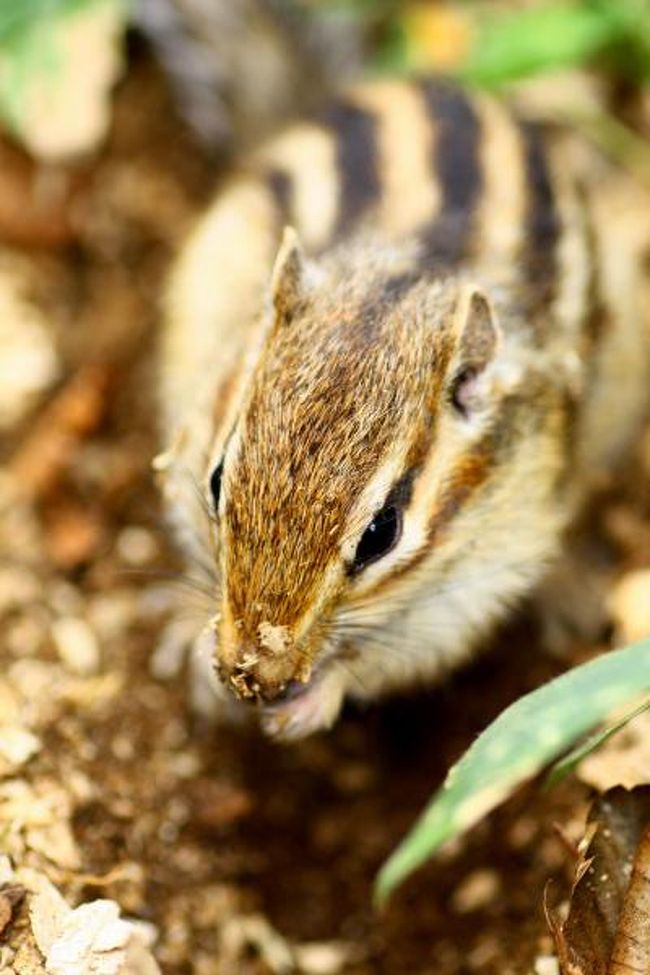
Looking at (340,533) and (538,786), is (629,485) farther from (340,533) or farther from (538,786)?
(340,533)

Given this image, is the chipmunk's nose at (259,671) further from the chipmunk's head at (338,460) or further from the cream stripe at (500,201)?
the cream stripe at (500,201)

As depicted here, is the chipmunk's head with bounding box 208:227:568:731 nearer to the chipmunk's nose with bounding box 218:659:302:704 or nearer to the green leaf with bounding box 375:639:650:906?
the chipmunk's nose with bounding box 218:659:302:704

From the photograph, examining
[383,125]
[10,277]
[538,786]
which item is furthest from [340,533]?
[10,277]

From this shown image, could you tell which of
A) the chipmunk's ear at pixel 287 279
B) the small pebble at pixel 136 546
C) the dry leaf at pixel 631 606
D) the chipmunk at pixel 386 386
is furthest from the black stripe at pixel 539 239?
the small pebble at pixel 136 546

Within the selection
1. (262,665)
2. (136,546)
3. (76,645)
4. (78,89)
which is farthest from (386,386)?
(78,89)

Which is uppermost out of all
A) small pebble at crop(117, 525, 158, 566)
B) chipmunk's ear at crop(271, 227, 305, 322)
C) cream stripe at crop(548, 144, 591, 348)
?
chipmunk's ear at crop(271, 227, 305, 322)

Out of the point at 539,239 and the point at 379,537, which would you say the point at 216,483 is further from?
the point at 539,239

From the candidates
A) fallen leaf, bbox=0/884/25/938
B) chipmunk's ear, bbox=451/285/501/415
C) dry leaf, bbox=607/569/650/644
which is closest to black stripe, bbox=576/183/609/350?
dry leaf, bbox=607/569/650/644
